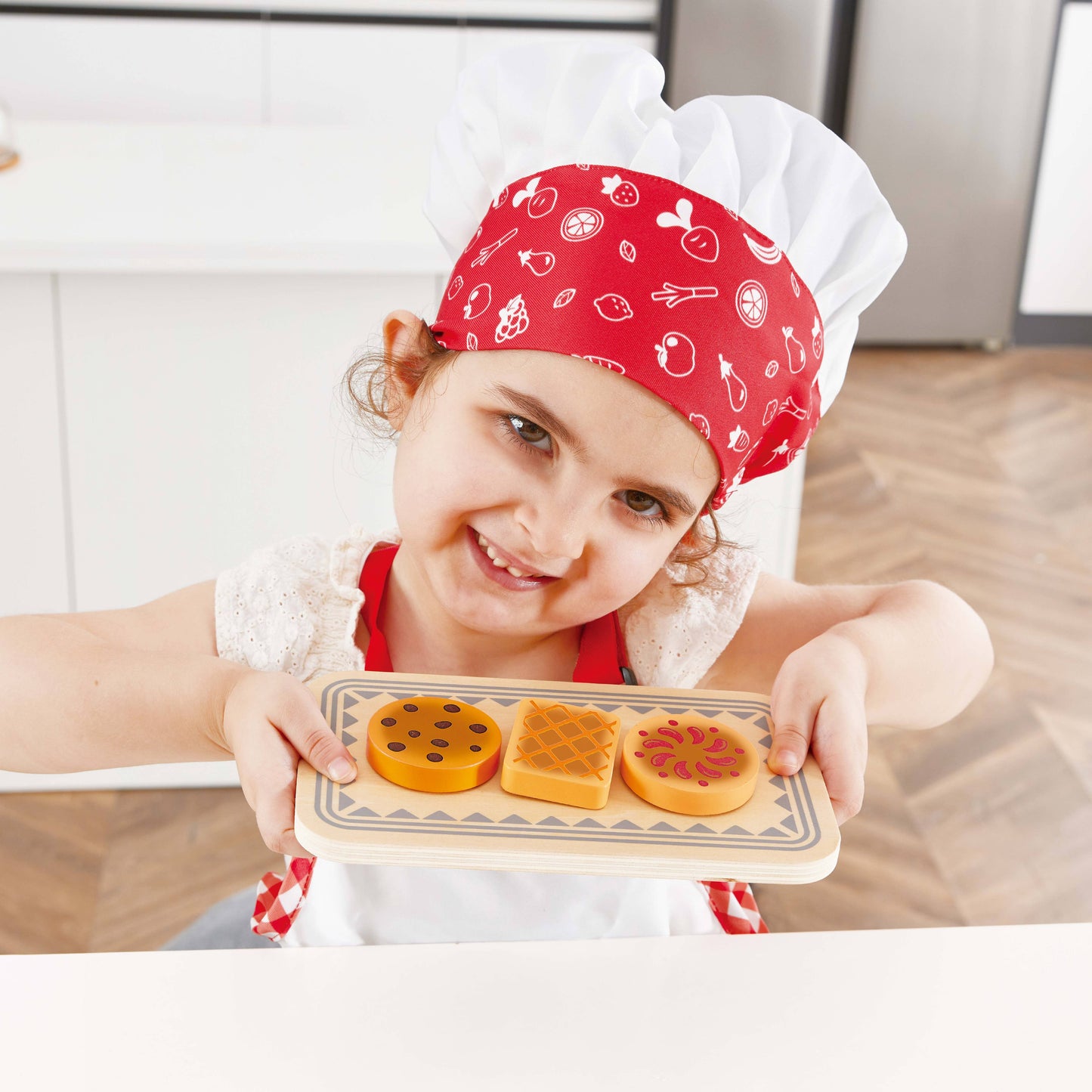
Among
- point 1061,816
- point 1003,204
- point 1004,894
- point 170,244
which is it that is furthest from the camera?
point 1003,204

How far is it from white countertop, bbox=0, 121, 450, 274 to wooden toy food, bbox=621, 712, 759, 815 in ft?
3.03

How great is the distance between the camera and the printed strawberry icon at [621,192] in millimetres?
677

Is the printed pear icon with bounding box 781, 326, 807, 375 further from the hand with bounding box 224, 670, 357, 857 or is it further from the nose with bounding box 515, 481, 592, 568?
the hand with bounding box 224, 670, 357, 857

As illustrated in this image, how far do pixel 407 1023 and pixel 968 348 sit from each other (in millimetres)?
3262

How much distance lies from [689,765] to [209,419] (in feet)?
3.54

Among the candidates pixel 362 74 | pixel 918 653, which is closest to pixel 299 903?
pixel 918 653

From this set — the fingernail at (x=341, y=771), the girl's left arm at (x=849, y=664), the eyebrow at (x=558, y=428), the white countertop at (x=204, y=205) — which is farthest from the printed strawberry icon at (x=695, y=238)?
the white countertop at (x=204, y=205)

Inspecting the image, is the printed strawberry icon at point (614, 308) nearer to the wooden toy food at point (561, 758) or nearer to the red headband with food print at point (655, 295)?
the red headband with food print at point (655, 295)

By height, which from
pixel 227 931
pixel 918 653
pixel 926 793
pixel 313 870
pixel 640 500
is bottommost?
pixel 926 793

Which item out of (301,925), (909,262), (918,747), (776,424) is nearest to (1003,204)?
(909,262)

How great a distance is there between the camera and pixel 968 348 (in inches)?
134

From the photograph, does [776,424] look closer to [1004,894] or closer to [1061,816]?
[1004,894]

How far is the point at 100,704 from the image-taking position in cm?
70

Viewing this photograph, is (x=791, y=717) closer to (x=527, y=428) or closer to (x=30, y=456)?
(x=527, y=428)
